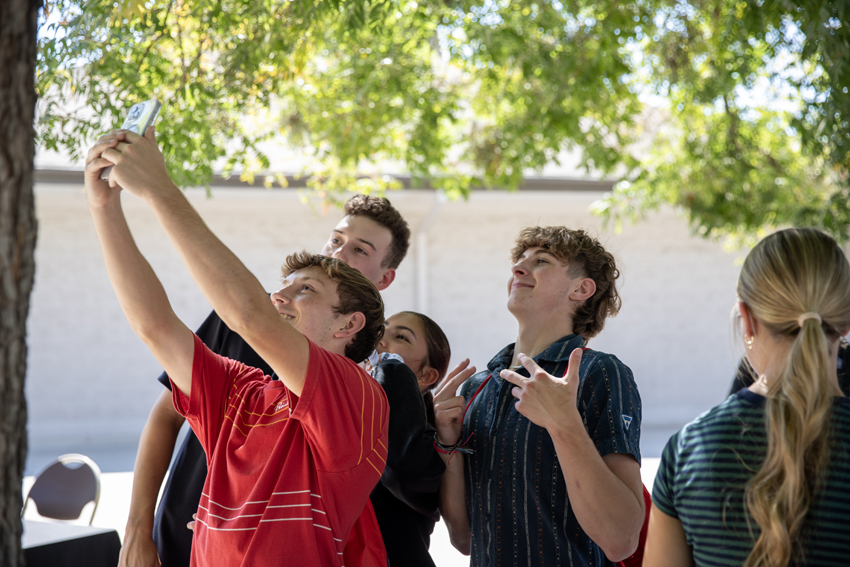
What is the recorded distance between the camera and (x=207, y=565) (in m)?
1.67

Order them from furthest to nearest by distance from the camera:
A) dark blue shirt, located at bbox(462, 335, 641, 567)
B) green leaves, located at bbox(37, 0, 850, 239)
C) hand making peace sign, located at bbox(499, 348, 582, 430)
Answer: green leaves, located at bbox(37, 0, 850, 239), dark blue shirt, located at bbox(462, 335, 641, 567), hand making peace sign, located at bbox(499, 348, 582, 430)

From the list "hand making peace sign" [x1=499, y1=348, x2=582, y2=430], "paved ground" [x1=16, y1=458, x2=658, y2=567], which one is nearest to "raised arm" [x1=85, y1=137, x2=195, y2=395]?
"hand making peace sign" [x1=499, y1=348, x2=582, y2=430]

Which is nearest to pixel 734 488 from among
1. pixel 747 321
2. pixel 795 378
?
pixel 795 378

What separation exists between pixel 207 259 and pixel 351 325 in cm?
58

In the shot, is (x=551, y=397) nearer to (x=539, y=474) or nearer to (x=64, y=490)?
(x=539, y=474)

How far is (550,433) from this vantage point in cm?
177

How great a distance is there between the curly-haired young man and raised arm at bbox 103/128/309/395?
656 mm

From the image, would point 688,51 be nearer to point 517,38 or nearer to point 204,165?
point 517,38

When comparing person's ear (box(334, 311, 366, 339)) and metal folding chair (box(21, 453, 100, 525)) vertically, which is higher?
person's ear (box(334, 311, 366, 339))

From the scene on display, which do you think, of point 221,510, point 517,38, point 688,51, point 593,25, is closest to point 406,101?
point 517,38

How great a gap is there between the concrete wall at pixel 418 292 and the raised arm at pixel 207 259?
7.68 metres

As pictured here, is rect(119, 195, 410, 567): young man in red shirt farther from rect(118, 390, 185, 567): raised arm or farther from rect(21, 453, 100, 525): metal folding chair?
rect(21, 453, 100, 525): metal folding chair

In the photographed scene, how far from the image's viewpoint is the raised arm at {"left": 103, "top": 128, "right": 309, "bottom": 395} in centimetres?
146

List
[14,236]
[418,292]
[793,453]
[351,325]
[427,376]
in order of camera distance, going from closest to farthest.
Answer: [14,236] < [793,453] < [351,325] < [427,376] < [418,292]
